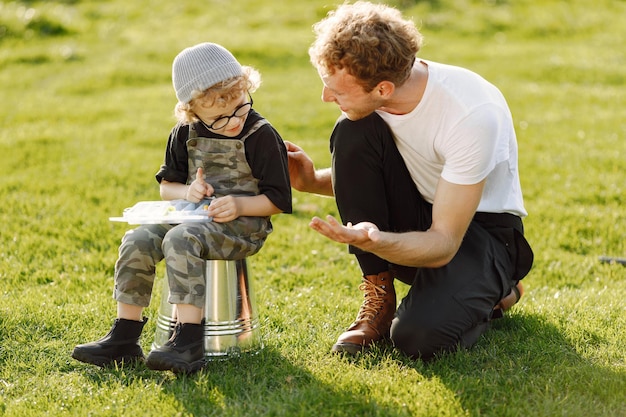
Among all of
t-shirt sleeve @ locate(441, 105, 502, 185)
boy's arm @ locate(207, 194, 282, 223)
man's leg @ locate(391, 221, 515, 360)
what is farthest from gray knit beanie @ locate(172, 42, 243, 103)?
man's leg @ locate(391, 221, 515, 360)

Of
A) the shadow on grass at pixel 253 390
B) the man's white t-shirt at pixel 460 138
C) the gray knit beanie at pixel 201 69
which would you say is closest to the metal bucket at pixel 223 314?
the shadow on grass at pixel 253 390

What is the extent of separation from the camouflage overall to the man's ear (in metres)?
0.51

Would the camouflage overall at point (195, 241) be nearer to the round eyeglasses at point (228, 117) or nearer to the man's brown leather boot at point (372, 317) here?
the round eyeglasses at point (228, 117)

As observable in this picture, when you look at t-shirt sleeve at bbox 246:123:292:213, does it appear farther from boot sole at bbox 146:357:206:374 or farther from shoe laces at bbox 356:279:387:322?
boot sole at bbox 146:357:206:374

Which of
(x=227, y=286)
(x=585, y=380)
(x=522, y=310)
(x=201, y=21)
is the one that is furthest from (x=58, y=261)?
(x=201, y=21)

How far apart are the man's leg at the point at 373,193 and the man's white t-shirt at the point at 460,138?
2.6 inches

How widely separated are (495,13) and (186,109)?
1230 centimetres

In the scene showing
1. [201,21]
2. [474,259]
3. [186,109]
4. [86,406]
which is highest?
[186,109]

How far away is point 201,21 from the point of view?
15062 mm

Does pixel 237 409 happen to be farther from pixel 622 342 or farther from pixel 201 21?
pixel 201 21

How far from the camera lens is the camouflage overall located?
10.9 feet

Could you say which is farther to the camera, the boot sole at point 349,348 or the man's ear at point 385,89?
the boot sole at point 349,348

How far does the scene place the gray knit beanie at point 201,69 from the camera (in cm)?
345

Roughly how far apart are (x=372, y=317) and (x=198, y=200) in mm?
918
